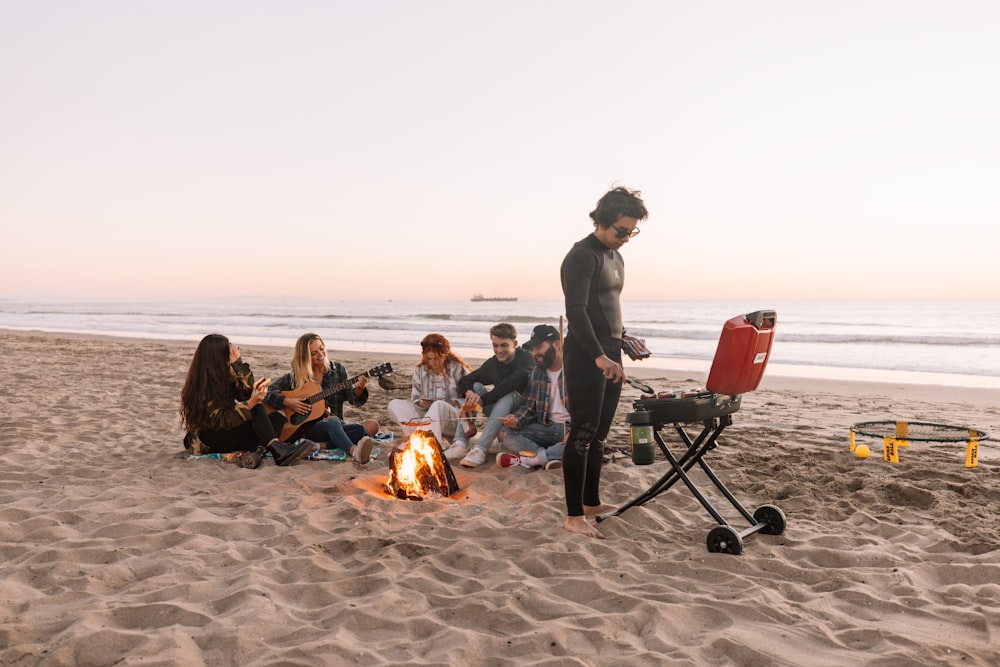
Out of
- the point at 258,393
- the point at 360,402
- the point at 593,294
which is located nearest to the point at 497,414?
the point at 360,402

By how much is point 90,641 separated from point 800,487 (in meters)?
4.34

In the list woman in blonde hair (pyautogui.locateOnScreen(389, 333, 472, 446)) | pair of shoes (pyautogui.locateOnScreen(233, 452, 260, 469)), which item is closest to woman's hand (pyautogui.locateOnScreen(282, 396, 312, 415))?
pair of shoes (pyautogui.locateOnScreen(233, 452, 260, 469))

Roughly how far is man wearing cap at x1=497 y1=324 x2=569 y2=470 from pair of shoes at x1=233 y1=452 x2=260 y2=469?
196 centimetres

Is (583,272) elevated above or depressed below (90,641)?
above

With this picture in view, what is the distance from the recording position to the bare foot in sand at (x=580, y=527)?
382 centimetres

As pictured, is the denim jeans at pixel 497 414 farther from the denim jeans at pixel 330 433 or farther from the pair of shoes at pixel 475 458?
the denim jeans at pixel 330 433

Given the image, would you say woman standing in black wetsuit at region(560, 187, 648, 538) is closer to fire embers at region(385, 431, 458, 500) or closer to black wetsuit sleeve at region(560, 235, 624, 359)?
black wetsuit sleeve at region(560, 235, 624, 359)

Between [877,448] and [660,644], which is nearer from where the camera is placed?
[660,644]

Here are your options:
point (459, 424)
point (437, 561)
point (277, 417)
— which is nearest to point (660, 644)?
point (437, 561)

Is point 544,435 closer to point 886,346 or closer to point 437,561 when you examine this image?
point 437,561

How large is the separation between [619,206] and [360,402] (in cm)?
349

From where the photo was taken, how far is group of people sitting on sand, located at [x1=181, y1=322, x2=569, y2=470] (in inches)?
213

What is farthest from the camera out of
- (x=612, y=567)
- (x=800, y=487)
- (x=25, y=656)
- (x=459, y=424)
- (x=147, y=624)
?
(x=459, y=424)

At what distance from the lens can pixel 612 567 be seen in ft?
11.1
